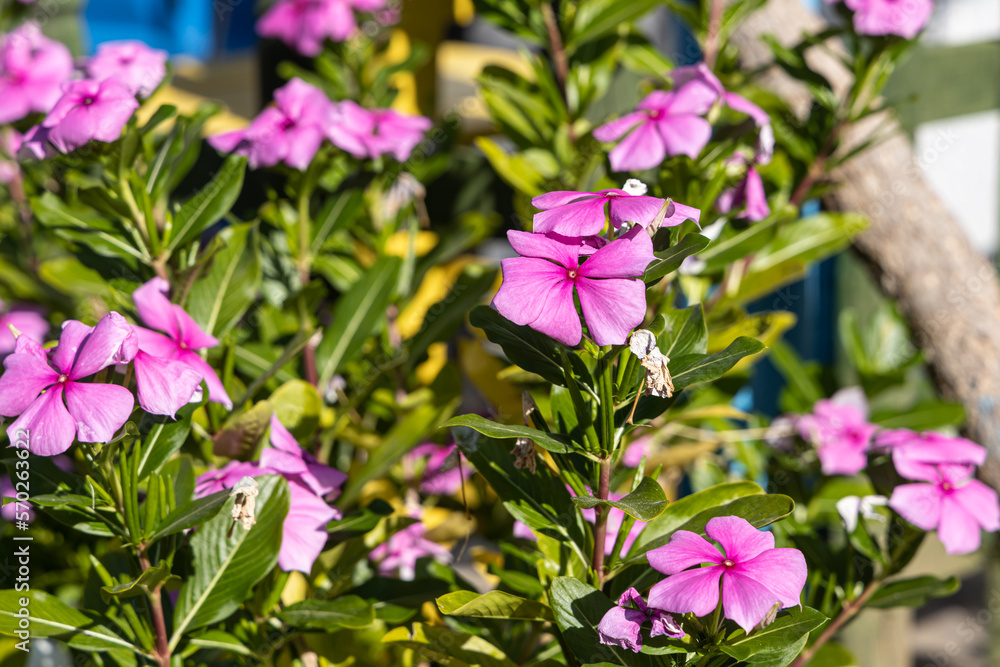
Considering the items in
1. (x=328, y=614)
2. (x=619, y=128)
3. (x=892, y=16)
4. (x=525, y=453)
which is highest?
(x=892, y=16)

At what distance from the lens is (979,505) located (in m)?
0.74

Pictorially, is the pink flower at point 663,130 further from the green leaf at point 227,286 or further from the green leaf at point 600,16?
the green leaf at point 227,286

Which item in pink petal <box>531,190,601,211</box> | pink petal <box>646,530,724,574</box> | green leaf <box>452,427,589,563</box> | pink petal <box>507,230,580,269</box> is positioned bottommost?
green leaf <box>452,427,589,563</box>

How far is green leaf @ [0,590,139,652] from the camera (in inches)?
24.4

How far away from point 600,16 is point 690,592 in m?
0.77

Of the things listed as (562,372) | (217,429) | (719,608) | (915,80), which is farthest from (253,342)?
(915,80)

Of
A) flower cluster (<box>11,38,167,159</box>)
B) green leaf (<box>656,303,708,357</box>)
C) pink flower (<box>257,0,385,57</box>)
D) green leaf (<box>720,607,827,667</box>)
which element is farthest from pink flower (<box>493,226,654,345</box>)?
pink flower (<box>257,0,385,57</box>)

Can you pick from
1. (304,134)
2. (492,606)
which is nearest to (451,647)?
(492,606)

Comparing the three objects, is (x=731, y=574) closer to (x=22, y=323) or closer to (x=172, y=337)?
(x=172, y=337)

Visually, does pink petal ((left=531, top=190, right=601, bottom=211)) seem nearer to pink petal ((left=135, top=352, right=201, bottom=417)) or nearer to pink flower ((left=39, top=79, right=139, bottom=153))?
pink petal ((left=135, top=352, right=201, bottom=417))

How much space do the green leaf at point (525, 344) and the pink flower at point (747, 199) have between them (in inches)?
15.0

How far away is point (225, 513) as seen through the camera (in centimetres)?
70

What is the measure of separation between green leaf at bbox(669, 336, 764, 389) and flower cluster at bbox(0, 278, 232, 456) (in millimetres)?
356

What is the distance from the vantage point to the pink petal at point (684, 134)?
72cm
